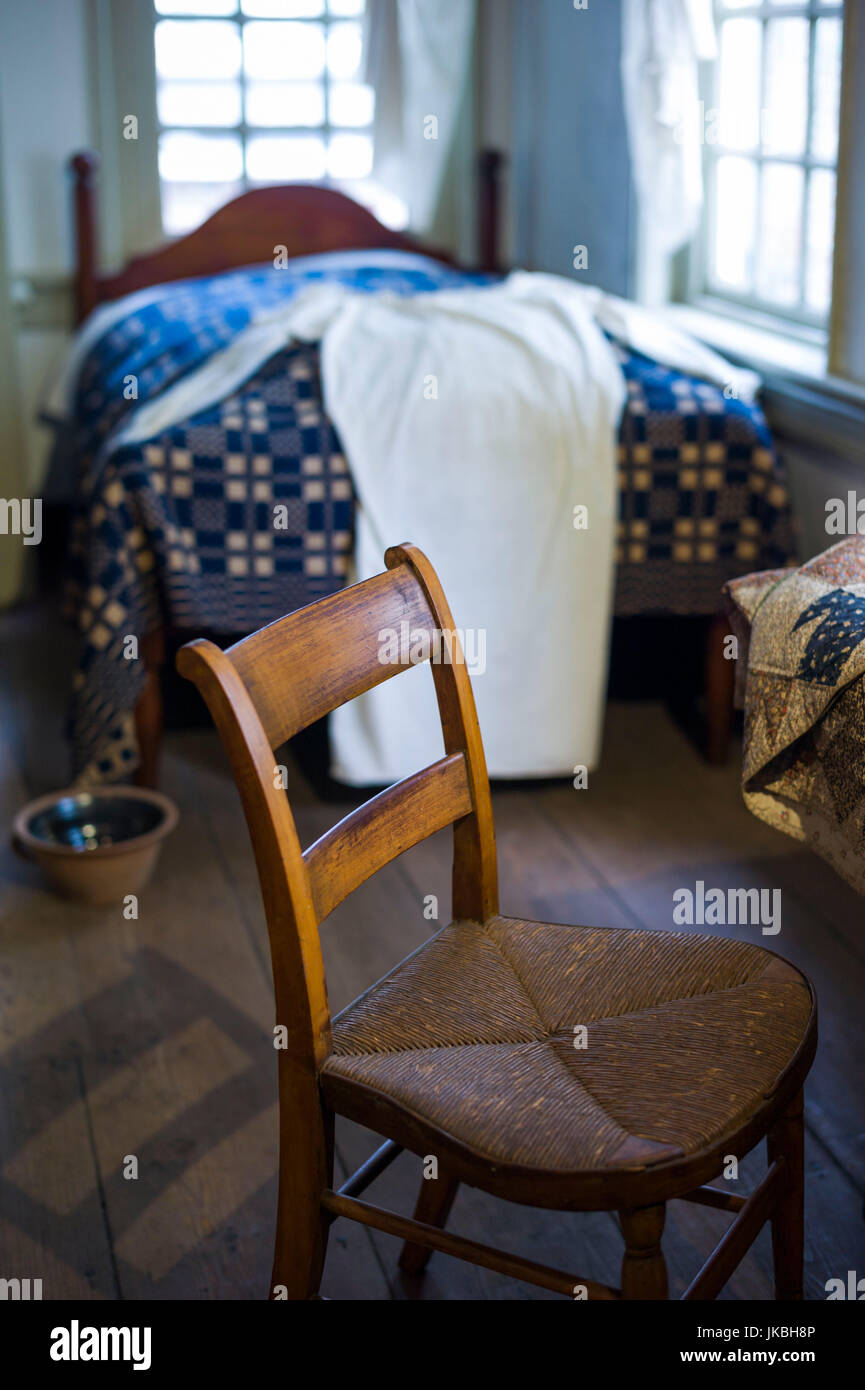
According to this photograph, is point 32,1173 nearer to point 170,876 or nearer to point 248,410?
point 170,876

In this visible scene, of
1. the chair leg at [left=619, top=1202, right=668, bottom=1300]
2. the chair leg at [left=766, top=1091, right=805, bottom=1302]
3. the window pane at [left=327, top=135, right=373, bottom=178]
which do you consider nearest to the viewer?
the chair leg at [left=619, top=1202, right=668, bottom=1300]

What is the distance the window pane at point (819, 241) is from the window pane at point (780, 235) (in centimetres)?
5

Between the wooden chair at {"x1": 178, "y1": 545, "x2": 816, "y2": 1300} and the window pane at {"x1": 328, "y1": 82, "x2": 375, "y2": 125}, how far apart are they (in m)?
3.63

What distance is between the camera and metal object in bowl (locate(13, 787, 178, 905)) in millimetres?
2477

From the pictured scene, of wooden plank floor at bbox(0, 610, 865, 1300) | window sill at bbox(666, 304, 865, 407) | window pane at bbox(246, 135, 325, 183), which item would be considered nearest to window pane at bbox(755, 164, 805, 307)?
window sill at bbox(666, 304, 865, 407)

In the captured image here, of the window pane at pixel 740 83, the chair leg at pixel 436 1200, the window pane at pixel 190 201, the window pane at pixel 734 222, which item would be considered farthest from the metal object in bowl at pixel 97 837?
the window pane at pixel 190 201

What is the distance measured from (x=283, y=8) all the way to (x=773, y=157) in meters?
1.88

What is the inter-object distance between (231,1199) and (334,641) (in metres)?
0.84

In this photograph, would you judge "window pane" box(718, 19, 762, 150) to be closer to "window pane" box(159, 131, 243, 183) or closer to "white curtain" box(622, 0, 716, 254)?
"white curtain" box(622, 0, 716, 254)

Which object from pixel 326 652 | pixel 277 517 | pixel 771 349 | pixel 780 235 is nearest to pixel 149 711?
pixel 277 517

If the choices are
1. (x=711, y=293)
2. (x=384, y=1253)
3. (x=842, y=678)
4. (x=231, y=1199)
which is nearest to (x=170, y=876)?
(x=231, y=1199)

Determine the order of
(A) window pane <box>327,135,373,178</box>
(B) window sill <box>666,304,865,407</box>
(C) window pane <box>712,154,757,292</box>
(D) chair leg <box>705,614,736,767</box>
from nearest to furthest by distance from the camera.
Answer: (B) window sill <box>666,304,865,407</box> < (D) chair leg <box>705,614,736,767</box> < (C) window pane <box>712,154,757,292</box> < (A) window pane <box>327,135,373,178</box>

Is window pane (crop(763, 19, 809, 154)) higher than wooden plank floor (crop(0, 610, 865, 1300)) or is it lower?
higher

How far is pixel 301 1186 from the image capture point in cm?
130
